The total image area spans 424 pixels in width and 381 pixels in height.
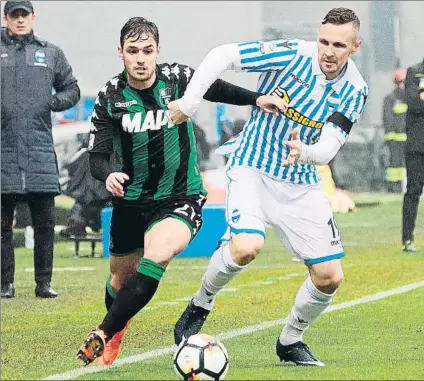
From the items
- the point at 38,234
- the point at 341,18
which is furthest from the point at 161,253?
the point at 38,234

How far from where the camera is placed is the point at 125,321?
7.30 metres

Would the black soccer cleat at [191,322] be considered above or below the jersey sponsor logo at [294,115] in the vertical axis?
below

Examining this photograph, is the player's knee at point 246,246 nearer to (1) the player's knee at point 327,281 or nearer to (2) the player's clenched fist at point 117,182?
(1) the player's knee at point 327,281

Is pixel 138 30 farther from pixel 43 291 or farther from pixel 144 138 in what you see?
pixel 43 291

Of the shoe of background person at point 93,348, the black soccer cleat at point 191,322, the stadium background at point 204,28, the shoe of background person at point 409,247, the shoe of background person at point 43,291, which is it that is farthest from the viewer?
the stadium background at point 204,28

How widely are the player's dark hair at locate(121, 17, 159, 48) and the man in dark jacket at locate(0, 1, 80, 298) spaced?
3745mm

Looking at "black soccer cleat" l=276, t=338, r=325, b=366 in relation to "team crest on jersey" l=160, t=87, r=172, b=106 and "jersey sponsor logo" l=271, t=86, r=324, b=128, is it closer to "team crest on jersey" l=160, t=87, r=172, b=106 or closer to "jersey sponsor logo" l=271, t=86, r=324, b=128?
"jersey sponsor logo" l=271, t=86, r=324, b=128

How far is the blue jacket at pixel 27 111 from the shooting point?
1130cm

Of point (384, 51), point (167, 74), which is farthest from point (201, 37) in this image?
point (167, 74)

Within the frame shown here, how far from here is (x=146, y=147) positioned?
7.74m

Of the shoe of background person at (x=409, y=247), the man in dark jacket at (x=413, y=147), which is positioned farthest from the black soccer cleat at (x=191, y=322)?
the shoe of background person at (x=409, y=247)

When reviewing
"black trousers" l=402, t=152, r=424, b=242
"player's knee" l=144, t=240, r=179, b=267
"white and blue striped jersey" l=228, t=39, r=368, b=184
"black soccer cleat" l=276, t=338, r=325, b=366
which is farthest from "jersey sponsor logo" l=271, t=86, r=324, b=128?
"black trousers" l=402, t=152, r=424, b=242

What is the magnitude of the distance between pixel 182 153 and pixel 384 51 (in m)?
17.4

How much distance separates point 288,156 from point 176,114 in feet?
2.10
